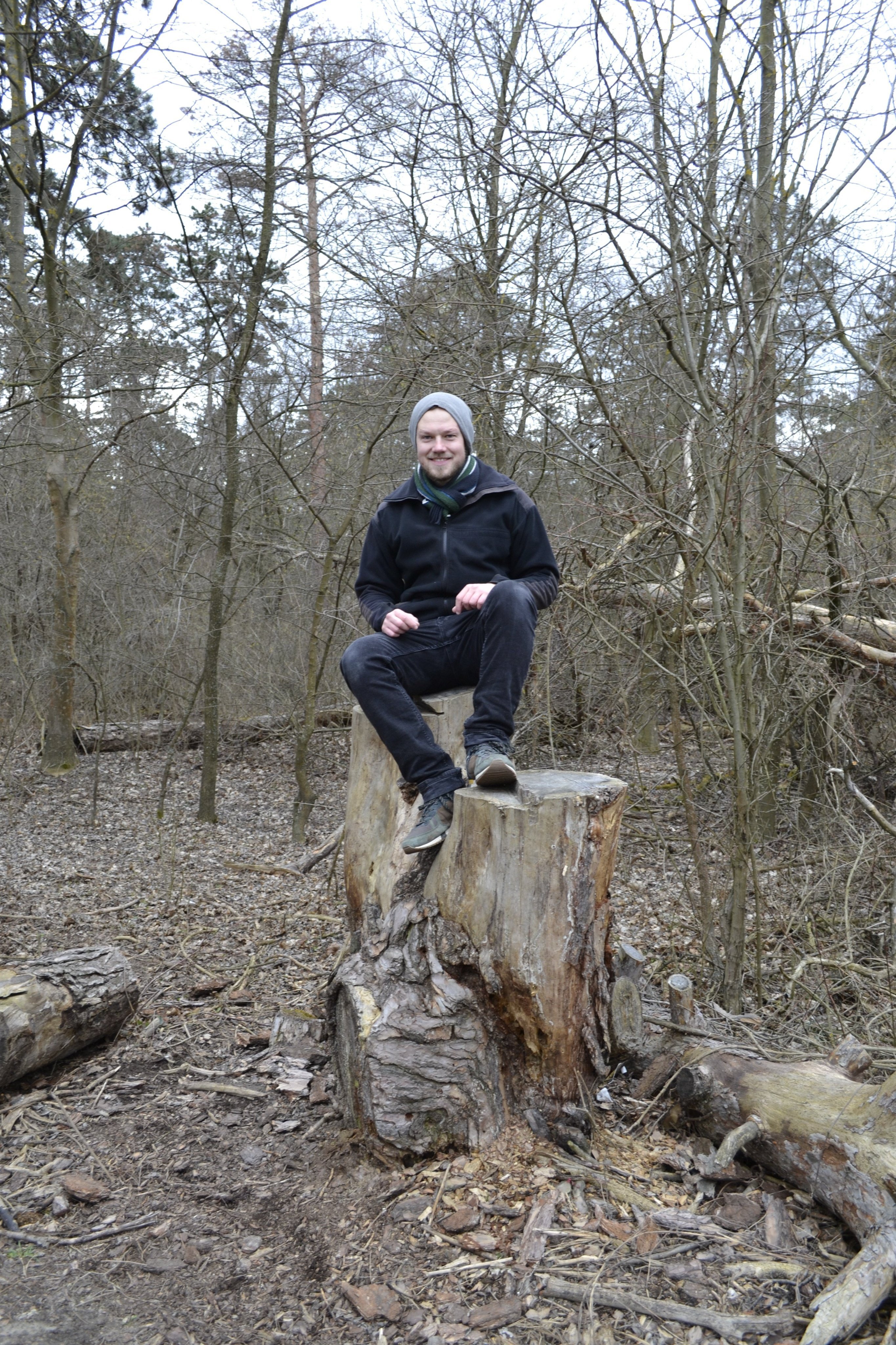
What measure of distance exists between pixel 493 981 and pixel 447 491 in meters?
1.88

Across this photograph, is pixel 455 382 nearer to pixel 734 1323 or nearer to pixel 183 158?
pixel 183 158

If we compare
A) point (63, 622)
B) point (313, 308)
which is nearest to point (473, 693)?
point (313, 308)

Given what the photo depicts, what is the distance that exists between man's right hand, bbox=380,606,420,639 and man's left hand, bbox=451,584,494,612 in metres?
0.20

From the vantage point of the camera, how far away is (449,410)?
372cm

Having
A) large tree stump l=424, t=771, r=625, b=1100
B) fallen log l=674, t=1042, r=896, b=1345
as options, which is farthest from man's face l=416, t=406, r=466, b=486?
fallen log l=674, t=1042, r=896, b=1345

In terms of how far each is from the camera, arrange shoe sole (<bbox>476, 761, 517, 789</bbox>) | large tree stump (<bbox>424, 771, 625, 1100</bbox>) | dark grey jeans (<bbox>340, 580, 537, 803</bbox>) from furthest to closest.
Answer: dark grey jeans (<bbox>340, 580, 537, 803</bbox>) < shoe sole (<bbox>476, 761, 517, 789</bbox>) < large tree stump (<bbox>424, 771, 625, 1100</bbox>)

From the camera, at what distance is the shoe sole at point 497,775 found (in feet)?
9.87

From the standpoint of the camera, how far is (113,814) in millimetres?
8695

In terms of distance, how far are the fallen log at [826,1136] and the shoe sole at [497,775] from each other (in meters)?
1.07

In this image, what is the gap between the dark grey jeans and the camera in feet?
10.8

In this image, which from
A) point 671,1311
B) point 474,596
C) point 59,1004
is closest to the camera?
point 671,1311

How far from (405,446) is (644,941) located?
466 centimetres

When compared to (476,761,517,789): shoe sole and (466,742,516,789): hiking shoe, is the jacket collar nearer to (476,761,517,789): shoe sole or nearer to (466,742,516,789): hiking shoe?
(466,742,516,789): hiking shoe

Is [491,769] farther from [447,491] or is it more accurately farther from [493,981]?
[447,491]
